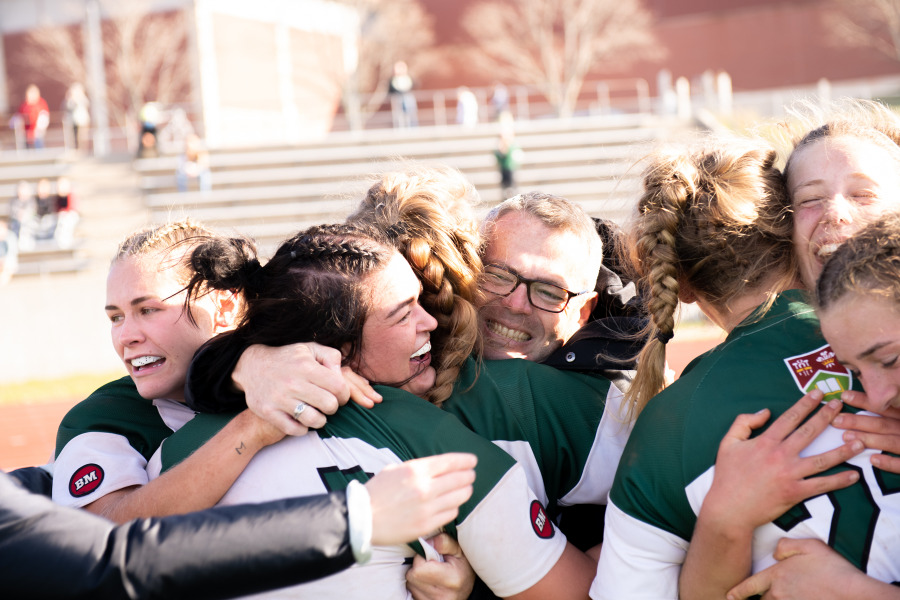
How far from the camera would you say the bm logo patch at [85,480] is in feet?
7.31

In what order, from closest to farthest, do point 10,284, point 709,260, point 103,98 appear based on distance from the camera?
point 709,260, point 10,284, point 103,98

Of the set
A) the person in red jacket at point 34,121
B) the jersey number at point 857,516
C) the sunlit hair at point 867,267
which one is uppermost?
the person in red jacket at point 34,121

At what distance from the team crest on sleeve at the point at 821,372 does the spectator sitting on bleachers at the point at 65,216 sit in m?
18.4

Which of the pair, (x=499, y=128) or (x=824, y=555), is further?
(x=499, y=128)

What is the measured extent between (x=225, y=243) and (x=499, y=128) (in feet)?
69.7

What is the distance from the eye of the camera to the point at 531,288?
108 inches

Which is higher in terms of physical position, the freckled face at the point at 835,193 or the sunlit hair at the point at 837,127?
the sunlit hair at the point at 837,127

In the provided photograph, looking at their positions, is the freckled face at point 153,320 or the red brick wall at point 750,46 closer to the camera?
the freckled face at point 153,320

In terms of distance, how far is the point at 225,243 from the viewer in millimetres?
2344

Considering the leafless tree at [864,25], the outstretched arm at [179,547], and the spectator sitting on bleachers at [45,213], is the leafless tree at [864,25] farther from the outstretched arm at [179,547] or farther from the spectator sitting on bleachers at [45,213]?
the outstretched arm at [179,547]

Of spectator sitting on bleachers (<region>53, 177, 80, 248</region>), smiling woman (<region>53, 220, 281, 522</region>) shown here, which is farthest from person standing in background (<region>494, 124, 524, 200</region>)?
smiling woman (<region>53, 220, 281, 522</region>)

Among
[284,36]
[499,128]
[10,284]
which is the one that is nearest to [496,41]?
[284,36]

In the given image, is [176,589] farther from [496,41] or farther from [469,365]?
[496,41]

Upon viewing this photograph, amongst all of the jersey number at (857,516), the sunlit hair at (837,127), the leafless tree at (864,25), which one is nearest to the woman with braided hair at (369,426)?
the jersey number at (857,516)
